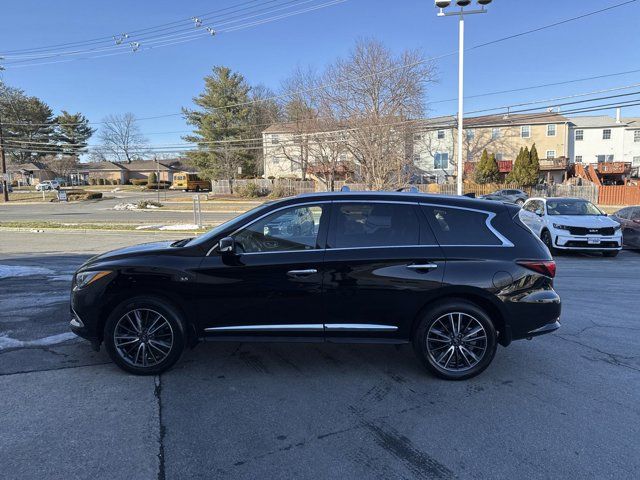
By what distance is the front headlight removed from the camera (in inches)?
169

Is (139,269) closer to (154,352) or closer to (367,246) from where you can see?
(154,352)

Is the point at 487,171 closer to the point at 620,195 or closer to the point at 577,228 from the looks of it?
the point at 620,195

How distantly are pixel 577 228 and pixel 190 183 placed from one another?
2358 inches

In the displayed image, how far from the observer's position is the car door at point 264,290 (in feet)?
13.8

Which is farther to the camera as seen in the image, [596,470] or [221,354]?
[221,354]

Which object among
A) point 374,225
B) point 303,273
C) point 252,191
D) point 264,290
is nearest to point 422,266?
point 374,225

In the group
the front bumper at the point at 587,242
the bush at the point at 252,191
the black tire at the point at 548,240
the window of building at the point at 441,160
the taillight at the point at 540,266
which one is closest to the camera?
the taillight at the point at 540,266

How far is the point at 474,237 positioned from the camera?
14.3 feet

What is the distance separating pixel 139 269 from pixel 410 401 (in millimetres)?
2695

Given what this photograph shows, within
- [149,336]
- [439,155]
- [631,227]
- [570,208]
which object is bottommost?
[149,336]

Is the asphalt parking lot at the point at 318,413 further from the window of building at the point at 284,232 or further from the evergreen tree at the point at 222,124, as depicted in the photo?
the evergreen tree at the point at 222,124

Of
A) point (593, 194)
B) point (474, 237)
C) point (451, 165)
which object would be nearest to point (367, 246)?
point (474, 237)

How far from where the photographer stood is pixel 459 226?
Result: 14.4 ft

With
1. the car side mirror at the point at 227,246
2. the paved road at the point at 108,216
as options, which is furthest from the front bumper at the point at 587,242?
the paved road at the point at 108,216
